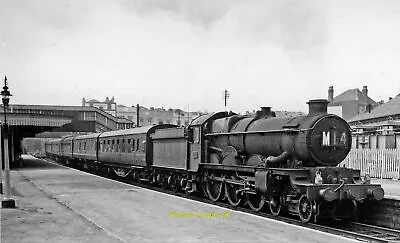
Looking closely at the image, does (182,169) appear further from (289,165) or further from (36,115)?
(36,115)

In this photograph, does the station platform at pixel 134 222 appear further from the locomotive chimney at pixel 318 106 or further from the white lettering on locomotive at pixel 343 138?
the locomotive chimney at pixel 318 106

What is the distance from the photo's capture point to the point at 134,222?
9.94m

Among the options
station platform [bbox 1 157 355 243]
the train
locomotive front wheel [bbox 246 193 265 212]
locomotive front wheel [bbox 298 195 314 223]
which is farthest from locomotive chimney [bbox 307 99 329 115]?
station platform [bbox 1 157 355 243]

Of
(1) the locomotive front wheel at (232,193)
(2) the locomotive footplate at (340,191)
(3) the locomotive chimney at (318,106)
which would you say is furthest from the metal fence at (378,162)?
(2) the locomotive footplate at (340,191)

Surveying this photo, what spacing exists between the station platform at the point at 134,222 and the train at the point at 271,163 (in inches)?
53.8

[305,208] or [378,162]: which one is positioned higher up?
[378,162]

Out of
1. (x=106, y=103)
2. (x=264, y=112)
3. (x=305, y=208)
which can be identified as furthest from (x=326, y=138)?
(x=106, y=103)

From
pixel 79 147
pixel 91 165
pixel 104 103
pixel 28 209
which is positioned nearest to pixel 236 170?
pixel 28 209

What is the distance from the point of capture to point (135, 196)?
1436 centimetres

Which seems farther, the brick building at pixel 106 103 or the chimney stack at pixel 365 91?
the brick building at pixel 106 103

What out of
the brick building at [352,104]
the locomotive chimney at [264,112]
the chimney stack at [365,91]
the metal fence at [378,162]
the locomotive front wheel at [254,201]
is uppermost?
the chimney stack at [365,91]

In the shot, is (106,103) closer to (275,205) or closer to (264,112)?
(264,112)

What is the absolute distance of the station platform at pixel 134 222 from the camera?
331 inches

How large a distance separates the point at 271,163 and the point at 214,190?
392cm
